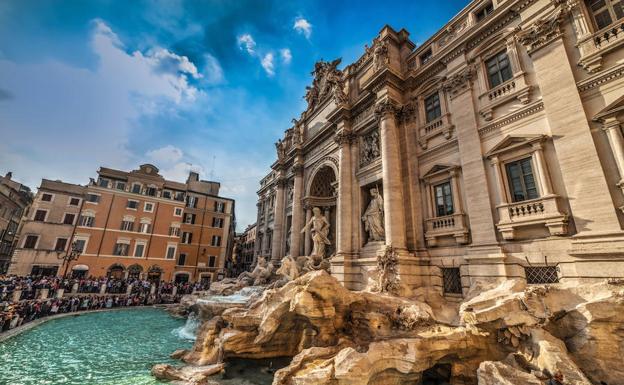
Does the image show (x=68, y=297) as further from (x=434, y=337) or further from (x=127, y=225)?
(x=434, y=337)

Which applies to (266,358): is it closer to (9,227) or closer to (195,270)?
(195,270)

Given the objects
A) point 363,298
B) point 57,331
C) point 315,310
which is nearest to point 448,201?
point 363,298

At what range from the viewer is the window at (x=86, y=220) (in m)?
29.0

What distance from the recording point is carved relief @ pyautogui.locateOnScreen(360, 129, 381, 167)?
51.9ft

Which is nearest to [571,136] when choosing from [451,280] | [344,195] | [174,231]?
[451,280]

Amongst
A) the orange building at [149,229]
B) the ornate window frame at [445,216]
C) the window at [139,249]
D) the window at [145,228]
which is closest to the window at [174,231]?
the orange building at [149,229]

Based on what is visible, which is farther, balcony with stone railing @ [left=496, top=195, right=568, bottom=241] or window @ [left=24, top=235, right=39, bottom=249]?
window @ [left=24, top=235, right=39, bottom=249]

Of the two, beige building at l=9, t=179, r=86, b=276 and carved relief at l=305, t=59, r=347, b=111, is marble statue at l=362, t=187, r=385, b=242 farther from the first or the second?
beige building at l=9, t=179, r=86, b=276

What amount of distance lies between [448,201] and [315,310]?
768 centimetres

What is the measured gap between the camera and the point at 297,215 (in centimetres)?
2194

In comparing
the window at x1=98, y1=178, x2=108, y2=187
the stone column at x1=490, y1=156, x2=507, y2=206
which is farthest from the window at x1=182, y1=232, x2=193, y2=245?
the stone column at x1=490, y1=156, x2=507, y2=206

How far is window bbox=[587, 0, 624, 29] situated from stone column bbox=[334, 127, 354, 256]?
11.1m

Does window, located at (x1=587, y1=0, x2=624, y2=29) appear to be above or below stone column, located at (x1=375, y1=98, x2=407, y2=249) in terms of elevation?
above

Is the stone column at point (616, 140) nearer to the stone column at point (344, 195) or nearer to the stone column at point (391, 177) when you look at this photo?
the stone column at point (391, 177)
